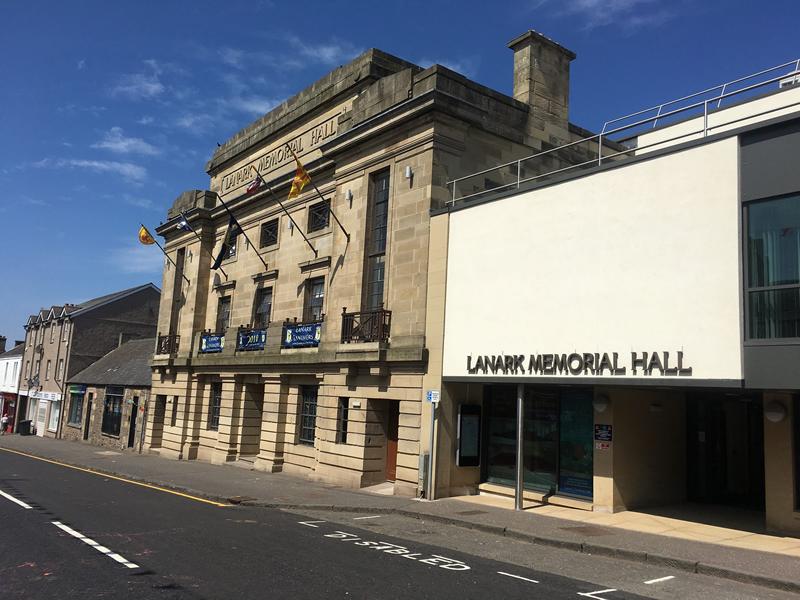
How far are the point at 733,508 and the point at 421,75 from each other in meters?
13.5

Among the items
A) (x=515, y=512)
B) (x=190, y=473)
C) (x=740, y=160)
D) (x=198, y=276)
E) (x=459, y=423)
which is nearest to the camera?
(x=740, y=160)

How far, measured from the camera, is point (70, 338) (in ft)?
158

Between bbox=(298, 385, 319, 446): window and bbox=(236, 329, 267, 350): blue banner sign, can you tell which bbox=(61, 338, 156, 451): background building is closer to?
bbox=(236, 329, 267, 350): blue banner sign

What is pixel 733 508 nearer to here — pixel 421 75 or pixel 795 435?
pixel 795 435

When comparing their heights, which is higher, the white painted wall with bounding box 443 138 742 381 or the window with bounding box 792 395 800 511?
the white painted wall with bounding box 443 138 742 381

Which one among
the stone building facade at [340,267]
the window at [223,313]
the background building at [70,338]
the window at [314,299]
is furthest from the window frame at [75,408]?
the window at [314,299]

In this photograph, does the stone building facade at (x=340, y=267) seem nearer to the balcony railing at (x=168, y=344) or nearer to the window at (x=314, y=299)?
the window at (x=314, y=299)

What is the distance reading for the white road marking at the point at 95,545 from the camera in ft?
29.0

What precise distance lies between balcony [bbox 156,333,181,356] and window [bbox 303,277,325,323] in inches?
429

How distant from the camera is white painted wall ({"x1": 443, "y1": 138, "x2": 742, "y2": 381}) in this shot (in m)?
11.4

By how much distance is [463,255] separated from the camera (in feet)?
55.0

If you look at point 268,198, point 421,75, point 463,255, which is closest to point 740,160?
point 463,255

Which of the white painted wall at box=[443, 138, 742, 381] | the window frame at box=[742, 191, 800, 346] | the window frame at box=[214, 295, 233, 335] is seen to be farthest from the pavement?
the window frame at box=[214, 295, 233, 335]

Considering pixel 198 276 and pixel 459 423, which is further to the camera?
pixel 198 276
